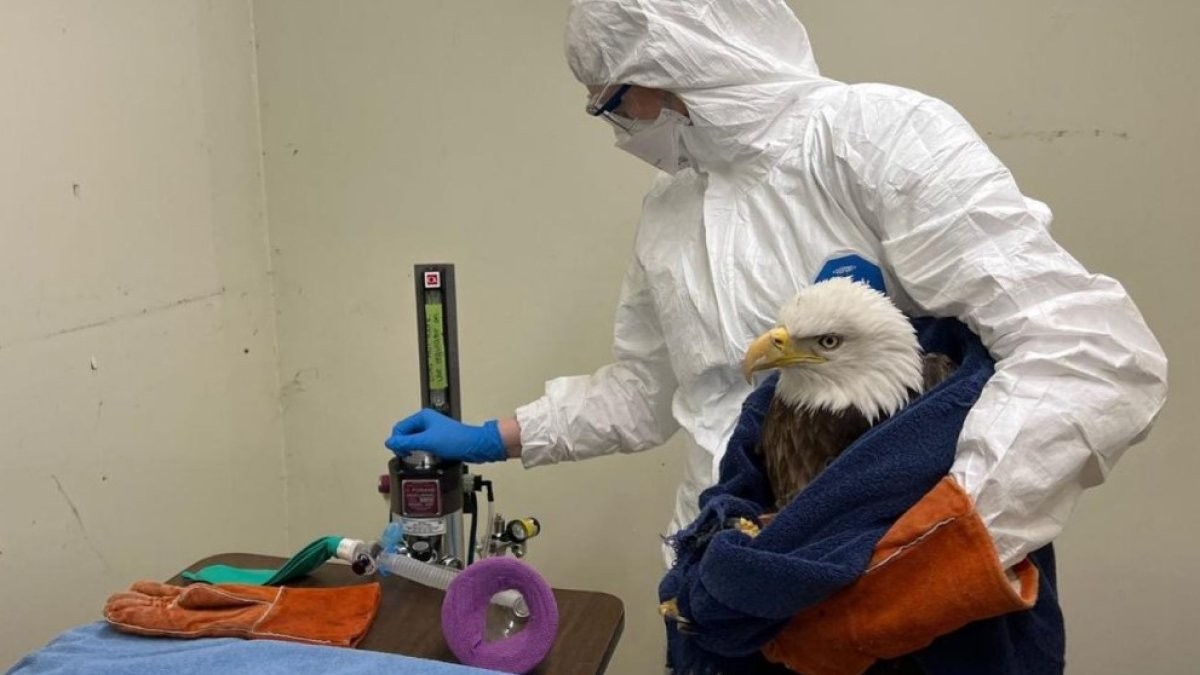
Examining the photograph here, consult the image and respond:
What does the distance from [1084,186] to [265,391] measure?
1.52 meters

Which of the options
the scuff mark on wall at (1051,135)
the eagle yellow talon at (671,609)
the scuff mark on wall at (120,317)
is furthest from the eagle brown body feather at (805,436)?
the scuff mark on wall at (120,317)

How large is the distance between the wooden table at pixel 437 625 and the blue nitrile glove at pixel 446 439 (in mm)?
178

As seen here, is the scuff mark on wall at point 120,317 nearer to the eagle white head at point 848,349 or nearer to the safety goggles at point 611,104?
the safety goggles at point 611,104

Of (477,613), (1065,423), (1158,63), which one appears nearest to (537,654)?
(477,613)

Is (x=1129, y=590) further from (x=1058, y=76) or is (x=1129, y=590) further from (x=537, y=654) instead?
(x=537, y=654)

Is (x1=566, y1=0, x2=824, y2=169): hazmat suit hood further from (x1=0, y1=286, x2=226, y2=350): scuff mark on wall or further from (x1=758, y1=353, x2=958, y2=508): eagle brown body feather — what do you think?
(x1=0, y1=286, x2=226, y2=350): scuff mark on wall

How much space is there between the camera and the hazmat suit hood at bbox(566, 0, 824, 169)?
1.00m

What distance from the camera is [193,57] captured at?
5.04ft

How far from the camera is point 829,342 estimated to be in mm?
782

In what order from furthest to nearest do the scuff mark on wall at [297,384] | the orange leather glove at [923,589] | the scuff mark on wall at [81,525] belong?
the scuff mark on wall at [297,384] → the scuff mark on wall at [81,525] → the orange leather glove at [923,589]

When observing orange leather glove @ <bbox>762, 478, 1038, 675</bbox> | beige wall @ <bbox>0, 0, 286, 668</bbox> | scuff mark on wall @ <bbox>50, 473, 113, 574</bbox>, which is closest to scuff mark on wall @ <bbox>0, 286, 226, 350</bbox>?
beige wall @ <bbox>0, 0, 286, 668</bbox>

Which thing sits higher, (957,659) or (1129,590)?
(957,659)

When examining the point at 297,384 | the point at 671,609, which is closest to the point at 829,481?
the point at 671,609

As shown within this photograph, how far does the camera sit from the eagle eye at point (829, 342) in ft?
2.56
